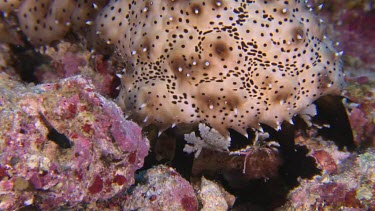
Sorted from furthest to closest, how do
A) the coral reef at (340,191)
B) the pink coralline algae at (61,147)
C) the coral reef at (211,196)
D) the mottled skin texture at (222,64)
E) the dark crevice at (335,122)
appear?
the dark crevice at (335,122) < the coral reef at (211,196) < the mottled skin texture at (222,64) < the coral reef at (340,191) < the pink coralline algae at (61,147)

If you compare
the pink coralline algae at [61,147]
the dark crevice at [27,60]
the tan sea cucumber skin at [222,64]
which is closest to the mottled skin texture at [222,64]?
the tan sea cucumber skin at [222,64]

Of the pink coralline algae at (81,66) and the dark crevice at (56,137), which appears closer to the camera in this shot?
the dark crevice at (56,137)

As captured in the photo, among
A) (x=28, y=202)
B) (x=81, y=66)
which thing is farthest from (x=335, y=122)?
(x=28, y=202)

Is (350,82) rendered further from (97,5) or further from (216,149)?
(97,5)

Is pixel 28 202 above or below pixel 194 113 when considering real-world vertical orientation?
below

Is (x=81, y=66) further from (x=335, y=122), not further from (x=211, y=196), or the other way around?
(x=335, y=122)

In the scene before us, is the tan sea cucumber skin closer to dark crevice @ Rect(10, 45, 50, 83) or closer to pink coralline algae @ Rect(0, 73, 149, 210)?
pink coralline algae @ Rect(0, 73, 149, 210)

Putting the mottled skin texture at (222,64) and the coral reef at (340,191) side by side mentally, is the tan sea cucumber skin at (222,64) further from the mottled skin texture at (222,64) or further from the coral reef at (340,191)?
the coral reef at (340,191)
